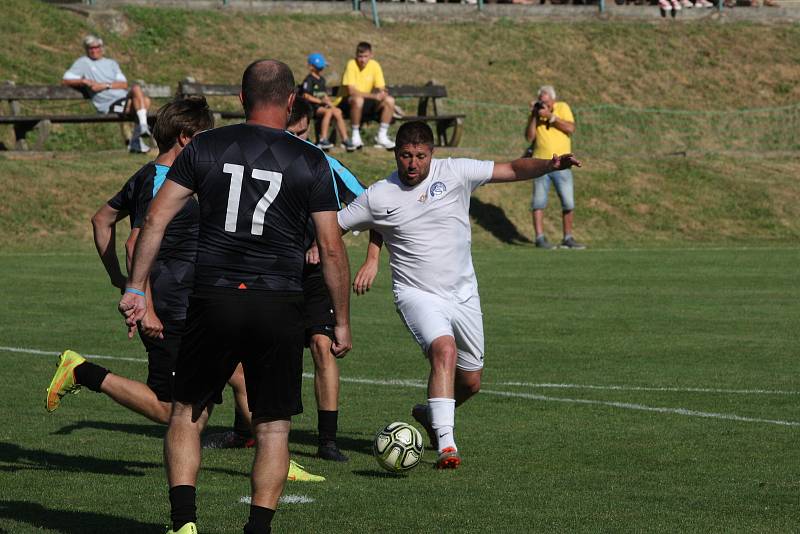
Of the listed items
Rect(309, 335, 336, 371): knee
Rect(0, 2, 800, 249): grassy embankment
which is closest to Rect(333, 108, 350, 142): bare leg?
Rect(0, 2, 800, 249): grassy embankment

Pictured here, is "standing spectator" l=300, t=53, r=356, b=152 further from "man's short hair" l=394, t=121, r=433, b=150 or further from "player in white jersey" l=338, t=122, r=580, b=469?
"man's short hair" l=394, t=121, r=433, b=150

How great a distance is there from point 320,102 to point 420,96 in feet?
12.6

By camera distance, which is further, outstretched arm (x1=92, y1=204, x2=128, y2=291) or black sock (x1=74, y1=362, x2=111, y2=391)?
black sock (x1=74, y1=362, x2=111, y2=391)

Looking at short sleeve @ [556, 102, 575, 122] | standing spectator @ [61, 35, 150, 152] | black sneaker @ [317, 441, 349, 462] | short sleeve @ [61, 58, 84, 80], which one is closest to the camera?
black sneaker @ [317, 441, 349, 462]

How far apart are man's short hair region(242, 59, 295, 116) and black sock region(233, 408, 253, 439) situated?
3.09 meters

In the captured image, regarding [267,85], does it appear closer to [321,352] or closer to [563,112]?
[321,352]

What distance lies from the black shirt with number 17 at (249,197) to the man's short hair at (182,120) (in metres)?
1.46

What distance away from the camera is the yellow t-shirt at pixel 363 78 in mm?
23828

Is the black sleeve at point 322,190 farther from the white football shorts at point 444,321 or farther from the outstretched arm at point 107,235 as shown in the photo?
the white football shorts at point 444,321

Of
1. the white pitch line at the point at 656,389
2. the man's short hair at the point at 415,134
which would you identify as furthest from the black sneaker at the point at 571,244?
the man's short hair at the point at 415,134

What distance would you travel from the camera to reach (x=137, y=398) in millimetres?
7703

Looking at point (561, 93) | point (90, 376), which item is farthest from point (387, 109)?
point (90, 376)

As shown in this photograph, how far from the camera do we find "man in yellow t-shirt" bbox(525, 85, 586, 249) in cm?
2239

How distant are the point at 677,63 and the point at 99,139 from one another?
58.0ft
